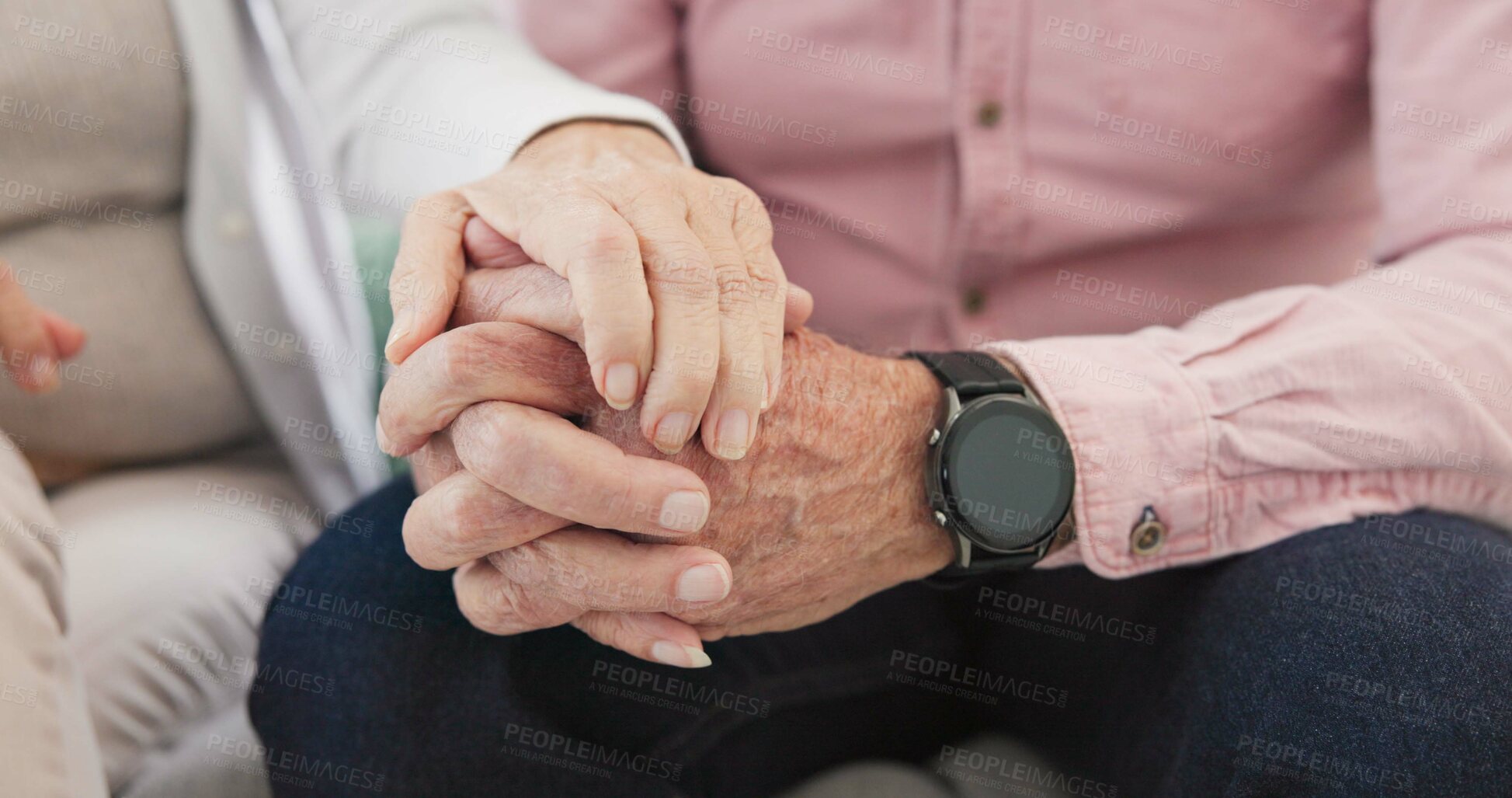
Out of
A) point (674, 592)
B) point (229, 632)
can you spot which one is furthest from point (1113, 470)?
point (229, 632)

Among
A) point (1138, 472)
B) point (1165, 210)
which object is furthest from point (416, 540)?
point (1165, 210)

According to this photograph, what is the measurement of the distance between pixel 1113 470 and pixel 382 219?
2.65 ft

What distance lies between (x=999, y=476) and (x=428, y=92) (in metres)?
0.68

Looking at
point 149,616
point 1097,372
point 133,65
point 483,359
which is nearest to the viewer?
point 483,359

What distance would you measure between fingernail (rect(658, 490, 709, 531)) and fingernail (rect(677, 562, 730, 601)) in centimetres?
3

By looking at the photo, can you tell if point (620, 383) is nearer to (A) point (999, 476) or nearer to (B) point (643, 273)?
(B) point (643, 273)

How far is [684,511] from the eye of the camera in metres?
0.53

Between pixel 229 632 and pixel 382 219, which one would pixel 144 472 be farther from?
pixel 382 219

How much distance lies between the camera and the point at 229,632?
0.80 meters

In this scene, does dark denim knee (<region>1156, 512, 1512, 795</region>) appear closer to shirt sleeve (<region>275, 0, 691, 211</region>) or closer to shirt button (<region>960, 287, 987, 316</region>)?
shirt button (<region>960, 287, 987, 316</region>)

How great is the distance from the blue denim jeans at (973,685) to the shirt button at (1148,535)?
50 millimetres

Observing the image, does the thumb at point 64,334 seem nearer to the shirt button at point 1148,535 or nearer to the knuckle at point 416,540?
the knuckle at point 416,540

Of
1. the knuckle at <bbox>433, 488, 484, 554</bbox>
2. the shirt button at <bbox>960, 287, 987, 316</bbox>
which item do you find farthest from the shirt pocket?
the knuckle at <bbox>433, 488, 484, 554</bbox>

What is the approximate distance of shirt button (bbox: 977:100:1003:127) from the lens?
812 mm
